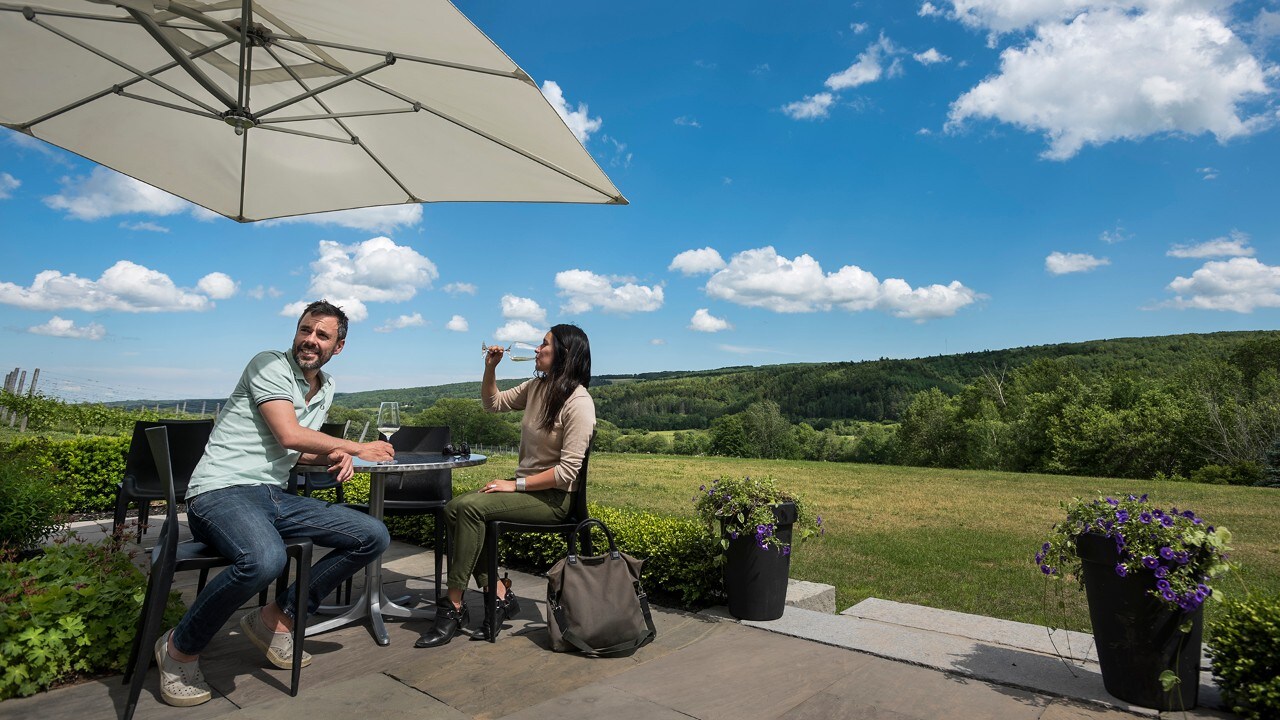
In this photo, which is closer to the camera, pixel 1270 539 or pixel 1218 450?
pixel 1270 539

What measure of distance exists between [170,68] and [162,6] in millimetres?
1135

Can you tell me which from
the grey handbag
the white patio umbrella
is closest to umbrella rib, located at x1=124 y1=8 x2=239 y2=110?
the white patio umbrella

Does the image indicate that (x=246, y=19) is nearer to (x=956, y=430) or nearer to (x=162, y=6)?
(x=162, y=6)

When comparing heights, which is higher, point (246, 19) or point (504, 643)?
point (246, 19)

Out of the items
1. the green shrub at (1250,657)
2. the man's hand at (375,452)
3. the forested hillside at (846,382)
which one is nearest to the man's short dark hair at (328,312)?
the man's hand at (375,452)

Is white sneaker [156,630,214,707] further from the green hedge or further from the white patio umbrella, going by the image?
the green hedge

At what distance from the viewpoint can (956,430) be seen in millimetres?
51500

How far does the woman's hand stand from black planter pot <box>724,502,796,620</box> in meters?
1.60

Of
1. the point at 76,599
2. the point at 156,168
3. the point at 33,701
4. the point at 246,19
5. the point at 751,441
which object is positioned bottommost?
the point at 751,441

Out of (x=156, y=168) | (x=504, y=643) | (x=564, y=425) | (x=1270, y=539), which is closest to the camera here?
(x=504, y=643)

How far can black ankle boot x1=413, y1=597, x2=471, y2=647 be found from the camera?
3250mm

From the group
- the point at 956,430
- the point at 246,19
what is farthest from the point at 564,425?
the point at 956,430

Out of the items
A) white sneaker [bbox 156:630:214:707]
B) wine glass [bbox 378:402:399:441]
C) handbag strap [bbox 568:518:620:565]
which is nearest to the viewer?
white sneaker [bbox 156:630:214:707]

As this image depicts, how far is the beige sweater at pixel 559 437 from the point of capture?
3.47 metres
